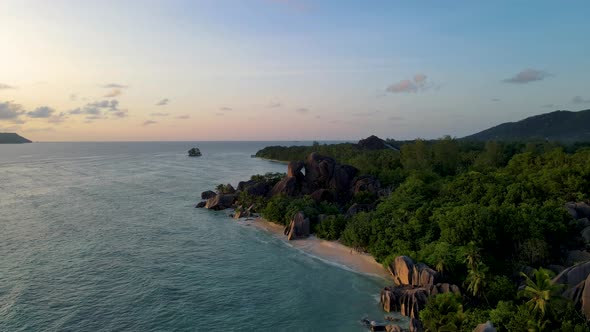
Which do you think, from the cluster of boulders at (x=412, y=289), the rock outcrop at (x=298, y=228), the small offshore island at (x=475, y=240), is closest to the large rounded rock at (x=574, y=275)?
the small offshore island at (x=475, y=240)

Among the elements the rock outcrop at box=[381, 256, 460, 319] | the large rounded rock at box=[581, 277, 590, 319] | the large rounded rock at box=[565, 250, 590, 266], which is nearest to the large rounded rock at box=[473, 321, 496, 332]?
the rock outcrop at box=[381, 256, 460, 319]

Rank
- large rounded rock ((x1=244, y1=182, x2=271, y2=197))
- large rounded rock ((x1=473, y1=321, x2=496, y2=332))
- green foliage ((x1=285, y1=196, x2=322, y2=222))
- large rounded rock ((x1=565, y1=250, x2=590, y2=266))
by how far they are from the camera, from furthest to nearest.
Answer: large rounded rock ((x1=244, y1=182, x2=271, y2=197))
green foliage ((x1=285, y1=196, x2=322, y2=222))
large rounded rock ((x1=565, y1=250, x2=590, y2=266))
large rounded rock ((x1=473, y1=321, x2=496, y2=332))

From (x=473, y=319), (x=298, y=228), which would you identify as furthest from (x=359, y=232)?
(x=473, y=319)

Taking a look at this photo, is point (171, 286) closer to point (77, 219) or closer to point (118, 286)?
point (118, 286)

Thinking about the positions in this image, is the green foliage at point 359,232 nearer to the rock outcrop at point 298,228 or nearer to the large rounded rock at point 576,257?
the rock outcrop at point 298,228

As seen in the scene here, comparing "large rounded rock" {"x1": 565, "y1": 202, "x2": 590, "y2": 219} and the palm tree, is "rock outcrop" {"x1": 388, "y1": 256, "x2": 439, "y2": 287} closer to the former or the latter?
the palm tree

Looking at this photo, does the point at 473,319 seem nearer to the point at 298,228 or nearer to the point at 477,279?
the point at 477,279
